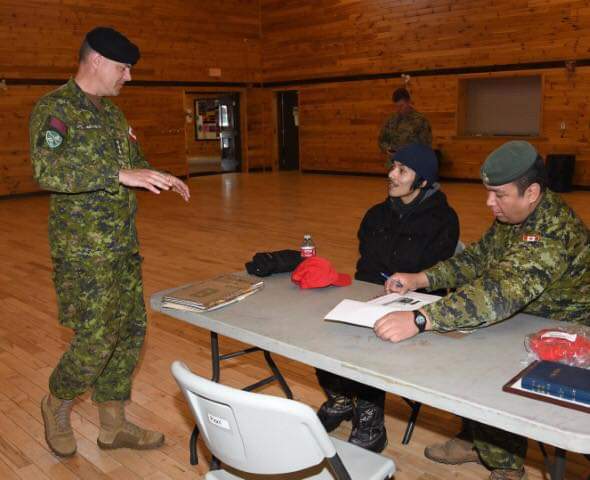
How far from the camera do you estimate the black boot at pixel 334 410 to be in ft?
9.90

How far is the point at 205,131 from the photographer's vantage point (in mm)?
22047

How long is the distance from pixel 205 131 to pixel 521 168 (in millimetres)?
20699

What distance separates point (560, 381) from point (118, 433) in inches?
83.7

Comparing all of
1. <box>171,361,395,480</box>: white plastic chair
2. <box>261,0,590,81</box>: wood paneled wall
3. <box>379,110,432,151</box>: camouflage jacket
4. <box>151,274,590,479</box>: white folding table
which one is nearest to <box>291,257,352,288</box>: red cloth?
<box>151,274,590,479</box>: white folding table

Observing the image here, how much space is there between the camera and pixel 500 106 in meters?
12.5

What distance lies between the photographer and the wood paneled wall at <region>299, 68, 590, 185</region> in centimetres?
1142

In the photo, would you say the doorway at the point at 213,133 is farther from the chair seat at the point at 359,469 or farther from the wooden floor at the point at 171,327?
the chair seat at the point at 359,469

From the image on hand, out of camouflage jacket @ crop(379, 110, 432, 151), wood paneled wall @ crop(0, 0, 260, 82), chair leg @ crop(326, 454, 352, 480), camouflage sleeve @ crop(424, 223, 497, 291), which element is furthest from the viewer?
wood paneled wall @ crop(0, 0, 260, 82)

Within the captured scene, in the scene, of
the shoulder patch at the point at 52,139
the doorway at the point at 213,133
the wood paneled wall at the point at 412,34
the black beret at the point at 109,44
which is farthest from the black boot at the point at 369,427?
the doorway at the point at 213,133

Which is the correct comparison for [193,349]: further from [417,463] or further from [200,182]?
[200,182]

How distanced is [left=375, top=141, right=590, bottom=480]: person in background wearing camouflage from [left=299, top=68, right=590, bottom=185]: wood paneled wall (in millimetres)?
10150

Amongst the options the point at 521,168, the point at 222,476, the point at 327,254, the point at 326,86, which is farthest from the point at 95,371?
the point at 326,86

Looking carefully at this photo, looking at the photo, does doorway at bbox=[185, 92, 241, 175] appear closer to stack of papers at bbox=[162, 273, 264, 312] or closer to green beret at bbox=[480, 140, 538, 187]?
A: stack of papers at bbox=[162, 273, 264, 312]

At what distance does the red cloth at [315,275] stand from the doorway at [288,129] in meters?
14.5
